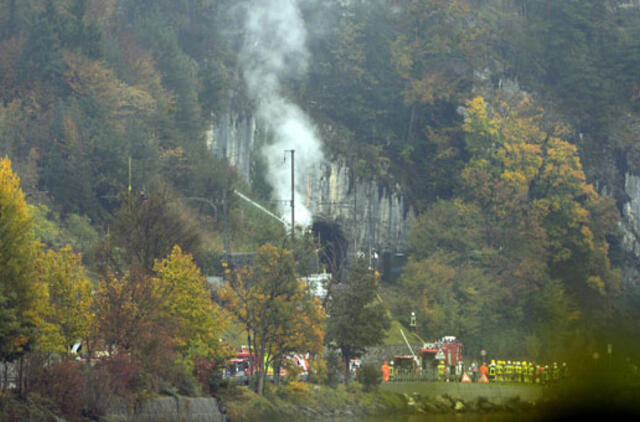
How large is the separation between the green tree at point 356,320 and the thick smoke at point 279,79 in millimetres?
32075

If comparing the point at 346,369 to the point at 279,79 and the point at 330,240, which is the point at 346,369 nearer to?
the point at 330,240

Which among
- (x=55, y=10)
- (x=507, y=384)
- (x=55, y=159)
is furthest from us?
(x=55, y=10)

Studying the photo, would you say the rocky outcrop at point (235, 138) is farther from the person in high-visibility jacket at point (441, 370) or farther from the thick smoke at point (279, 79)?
the person in high-visibility jacket at point (441, 370)

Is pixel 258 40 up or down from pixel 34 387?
up

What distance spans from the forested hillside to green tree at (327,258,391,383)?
8595 mm

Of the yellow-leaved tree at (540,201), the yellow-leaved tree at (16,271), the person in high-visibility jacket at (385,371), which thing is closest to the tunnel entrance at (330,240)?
the yellow-leaved tree at (540,201)

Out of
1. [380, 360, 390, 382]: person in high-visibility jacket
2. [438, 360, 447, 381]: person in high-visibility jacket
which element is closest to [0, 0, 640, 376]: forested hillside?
[438, 360, 447, 381]: person in high-visibility jacket

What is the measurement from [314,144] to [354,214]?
22.6 feet

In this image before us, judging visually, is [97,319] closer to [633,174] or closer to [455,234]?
[455,234]

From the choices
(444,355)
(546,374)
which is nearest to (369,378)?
(444,355)

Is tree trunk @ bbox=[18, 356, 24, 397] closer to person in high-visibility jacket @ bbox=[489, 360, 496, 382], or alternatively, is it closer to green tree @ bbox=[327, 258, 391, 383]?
green tree @ bbox=[327, 258, 391, 383]

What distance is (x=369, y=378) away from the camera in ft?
232

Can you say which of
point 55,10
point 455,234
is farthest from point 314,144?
point 55,10

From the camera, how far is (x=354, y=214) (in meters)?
107
